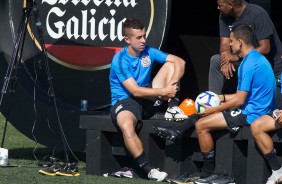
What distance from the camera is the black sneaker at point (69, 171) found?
9492 millimetres

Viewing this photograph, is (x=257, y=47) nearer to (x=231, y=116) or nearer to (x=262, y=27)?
(x=262, y=27)

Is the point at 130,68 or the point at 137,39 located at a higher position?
the point at 137,39

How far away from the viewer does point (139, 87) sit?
9430mm

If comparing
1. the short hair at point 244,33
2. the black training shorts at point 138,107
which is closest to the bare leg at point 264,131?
the short hair at point 244,33

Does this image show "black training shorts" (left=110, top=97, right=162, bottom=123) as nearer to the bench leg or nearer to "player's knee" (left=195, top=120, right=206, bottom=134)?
"player's knee" (left=195, top=120, right=206, bottom=134)

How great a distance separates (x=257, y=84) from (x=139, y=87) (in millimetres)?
1134

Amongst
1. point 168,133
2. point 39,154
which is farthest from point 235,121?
point 39,154

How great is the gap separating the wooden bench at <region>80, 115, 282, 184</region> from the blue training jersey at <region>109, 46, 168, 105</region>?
0.29 m

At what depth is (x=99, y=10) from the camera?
1078 centimetres

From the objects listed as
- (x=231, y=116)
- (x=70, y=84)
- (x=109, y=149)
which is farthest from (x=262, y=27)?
(x=70, y=84)

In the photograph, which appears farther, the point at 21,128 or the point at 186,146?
the point at 21,128

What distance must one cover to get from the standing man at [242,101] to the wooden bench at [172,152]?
0.10m

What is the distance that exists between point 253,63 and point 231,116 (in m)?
0.50

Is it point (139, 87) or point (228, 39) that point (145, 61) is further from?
point (228, 39)
